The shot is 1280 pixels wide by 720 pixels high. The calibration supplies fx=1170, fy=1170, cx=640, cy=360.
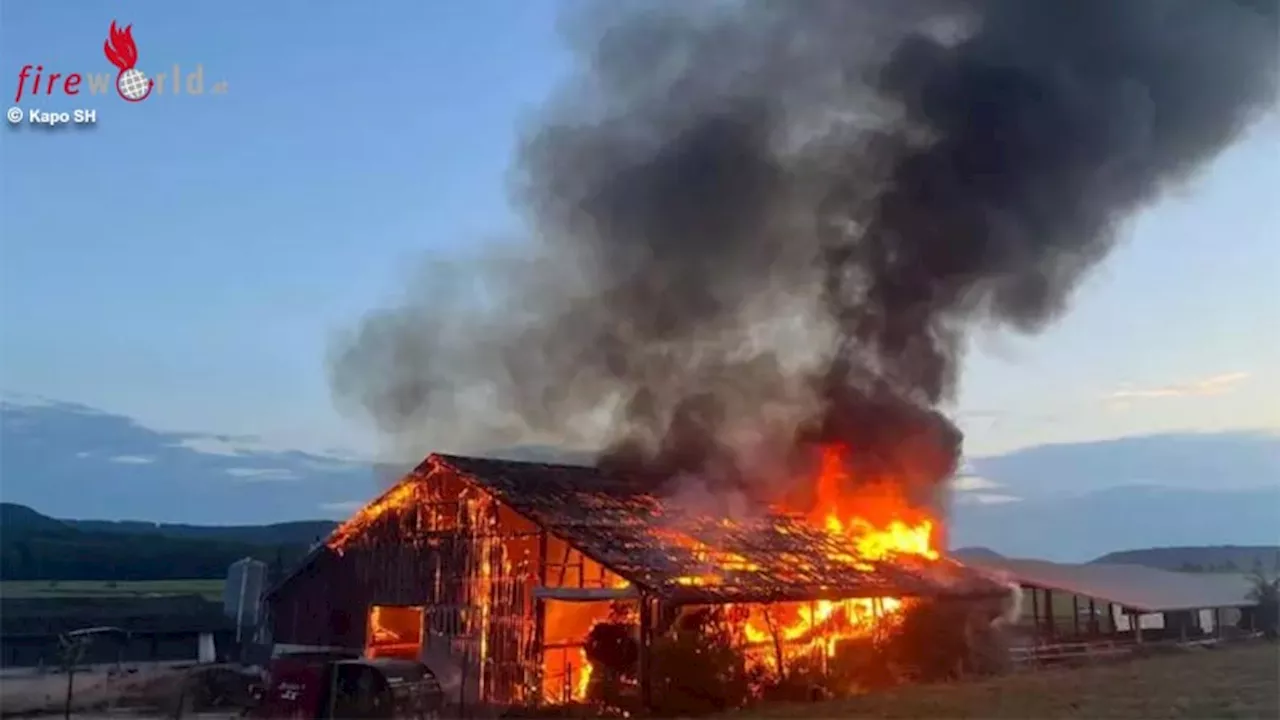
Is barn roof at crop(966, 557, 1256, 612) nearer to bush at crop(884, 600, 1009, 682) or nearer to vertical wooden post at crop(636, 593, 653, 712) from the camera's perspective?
bush at crop(884, 600, 1009, 682)

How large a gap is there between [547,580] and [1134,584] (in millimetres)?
32705

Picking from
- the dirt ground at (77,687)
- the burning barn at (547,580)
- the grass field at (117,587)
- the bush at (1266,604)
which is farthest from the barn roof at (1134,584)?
the grass field at (117,587)

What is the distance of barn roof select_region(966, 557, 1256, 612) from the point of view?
41594mm

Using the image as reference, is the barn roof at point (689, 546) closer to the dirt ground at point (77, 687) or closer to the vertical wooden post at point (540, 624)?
the vertical wooden post at point (540, 624)

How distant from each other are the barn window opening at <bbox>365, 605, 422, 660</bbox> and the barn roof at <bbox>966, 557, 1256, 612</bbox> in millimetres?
19782

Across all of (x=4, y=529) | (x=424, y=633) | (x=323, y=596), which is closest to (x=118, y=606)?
(x=323, y=596)

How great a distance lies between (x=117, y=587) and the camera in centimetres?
6912

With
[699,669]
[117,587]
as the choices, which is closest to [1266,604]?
[699,669]

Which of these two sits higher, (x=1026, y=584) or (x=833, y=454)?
(x=833, y=454)

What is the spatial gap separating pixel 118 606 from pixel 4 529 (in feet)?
225

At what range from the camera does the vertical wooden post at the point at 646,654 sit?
21.7 metres

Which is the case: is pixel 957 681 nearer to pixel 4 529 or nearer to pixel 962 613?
pixel 962 613

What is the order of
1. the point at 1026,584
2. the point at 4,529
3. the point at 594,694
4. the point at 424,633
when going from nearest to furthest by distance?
1. the point at 594,694
2. the point at 424,633
3. the point at 1026,584
4. the point at 4,529

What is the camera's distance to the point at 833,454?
103ft
